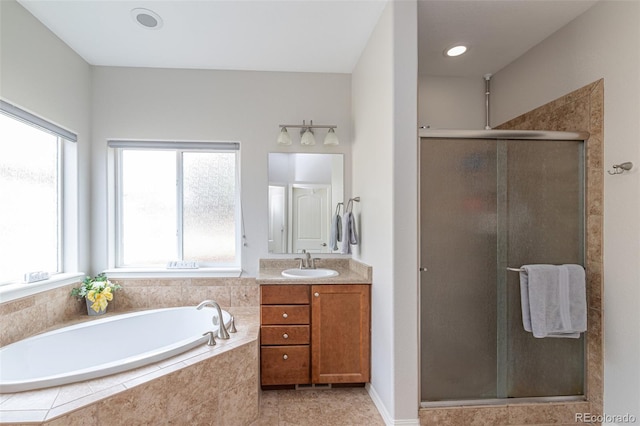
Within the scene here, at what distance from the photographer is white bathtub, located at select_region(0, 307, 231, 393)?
59.9 inches

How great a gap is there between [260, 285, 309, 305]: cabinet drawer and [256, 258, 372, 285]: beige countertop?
0.15 feet

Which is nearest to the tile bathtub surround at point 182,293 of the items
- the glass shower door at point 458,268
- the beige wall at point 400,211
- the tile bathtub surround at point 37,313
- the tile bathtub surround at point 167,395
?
the tile bathtub surround at point 37,313

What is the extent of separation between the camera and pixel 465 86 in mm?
2938

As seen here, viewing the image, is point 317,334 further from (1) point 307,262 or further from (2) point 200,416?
(2) point 200,416

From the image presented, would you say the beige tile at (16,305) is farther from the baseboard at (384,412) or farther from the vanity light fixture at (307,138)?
the baseboard at (384,412)

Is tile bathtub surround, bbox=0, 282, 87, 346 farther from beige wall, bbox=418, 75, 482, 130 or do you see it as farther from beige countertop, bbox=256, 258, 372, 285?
beige wall, bbox=418, 75, 482, 130

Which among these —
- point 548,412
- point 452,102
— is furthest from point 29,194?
point 548,412

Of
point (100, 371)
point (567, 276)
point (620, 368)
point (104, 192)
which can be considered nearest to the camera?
point (100, 371)

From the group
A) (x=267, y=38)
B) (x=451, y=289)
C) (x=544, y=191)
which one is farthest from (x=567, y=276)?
(x=267, y=38)

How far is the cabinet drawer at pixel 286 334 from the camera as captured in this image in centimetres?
234

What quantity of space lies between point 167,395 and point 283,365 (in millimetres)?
956

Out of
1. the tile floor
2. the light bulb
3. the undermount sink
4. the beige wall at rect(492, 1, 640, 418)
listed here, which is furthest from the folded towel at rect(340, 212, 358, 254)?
the beige wall at rect(492, 1, 640, 418)

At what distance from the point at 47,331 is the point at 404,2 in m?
3.17

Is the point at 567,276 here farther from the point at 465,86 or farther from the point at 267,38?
the point at 267,38
